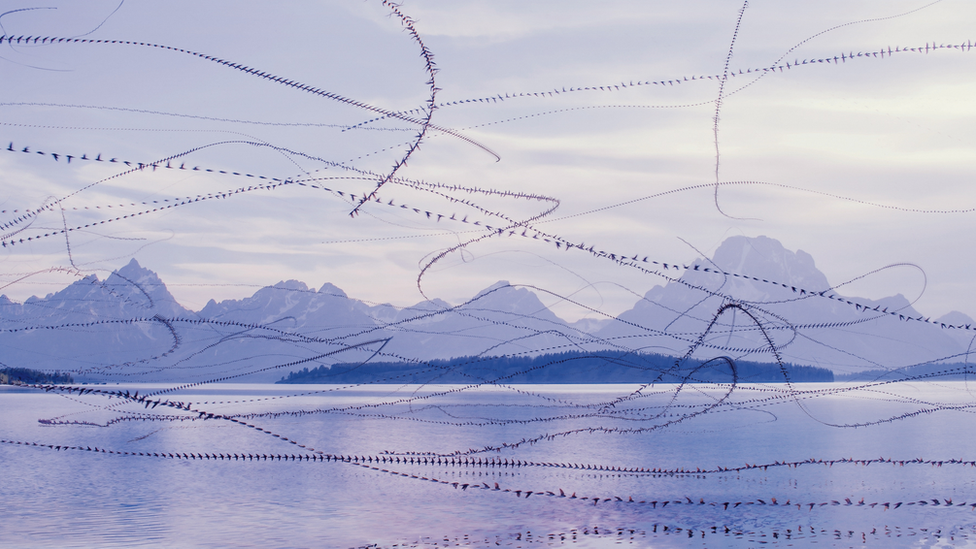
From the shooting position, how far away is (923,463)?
85.8ft

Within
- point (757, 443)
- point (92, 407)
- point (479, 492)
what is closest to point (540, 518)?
point (479, 492)

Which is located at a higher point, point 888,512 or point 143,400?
point 143,400

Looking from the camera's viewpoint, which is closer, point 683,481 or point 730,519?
point 730,519

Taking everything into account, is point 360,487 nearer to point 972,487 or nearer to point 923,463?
point 972,487

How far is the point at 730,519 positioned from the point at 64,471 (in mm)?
19741

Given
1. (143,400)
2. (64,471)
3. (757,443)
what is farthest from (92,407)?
(143,400)

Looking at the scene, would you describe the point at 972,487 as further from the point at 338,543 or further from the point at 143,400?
the point at 143,400

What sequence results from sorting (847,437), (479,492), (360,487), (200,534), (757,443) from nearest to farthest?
(200,534)
(479,492)
(360,487)
(757,443)
(847,437)

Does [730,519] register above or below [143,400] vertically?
below

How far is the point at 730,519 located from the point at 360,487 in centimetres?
972

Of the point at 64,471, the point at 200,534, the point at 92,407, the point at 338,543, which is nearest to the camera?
the point at 338,543

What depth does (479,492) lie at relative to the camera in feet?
65.7

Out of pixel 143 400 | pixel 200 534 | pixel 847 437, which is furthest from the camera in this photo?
pixel 847 437

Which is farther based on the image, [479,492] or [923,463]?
[923,463]
